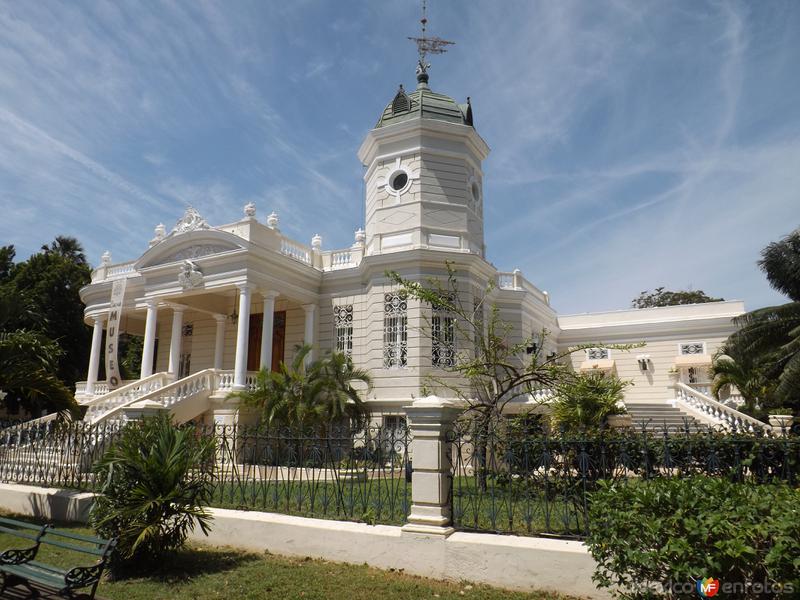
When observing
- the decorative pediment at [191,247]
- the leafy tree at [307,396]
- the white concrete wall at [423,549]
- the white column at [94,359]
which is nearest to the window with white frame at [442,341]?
the leafy tree at [307,396]

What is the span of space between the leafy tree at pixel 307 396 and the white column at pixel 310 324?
12.3 ft

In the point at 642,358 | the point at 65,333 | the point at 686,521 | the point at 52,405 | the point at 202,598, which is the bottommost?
the point at 202,598

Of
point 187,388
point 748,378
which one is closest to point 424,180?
point 187,388

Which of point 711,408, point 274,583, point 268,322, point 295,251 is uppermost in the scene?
point 295,251

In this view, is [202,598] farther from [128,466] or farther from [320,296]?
[320,296]

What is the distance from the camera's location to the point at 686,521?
4.42 metres

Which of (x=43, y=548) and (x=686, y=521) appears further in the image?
(x=43, y=548)

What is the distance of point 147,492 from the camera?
6773mm

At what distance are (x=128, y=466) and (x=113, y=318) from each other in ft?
55.4

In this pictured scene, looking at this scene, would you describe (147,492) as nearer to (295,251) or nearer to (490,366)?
(490,366)

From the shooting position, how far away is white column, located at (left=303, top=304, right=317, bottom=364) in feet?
Answer: 67.5

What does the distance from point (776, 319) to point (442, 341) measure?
10.0m

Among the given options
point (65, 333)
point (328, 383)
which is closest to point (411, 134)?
point (328, 383)

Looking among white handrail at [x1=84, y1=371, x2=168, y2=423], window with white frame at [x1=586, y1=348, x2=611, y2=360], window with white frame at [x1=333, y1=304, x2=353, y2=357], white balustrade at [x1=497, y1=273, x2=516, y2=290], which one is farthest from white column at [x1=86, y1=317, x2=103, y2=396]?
window with white frame at [x1=586, y1=348, x2=611, y2=360]
